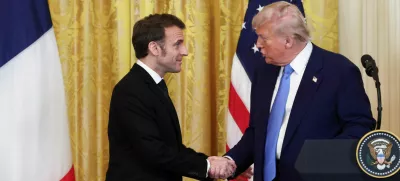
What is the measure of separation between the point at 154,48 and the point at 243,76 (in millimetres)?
794

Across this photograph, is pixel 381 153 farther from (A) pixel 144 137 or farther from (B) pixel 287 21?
(A) pixel 144 137

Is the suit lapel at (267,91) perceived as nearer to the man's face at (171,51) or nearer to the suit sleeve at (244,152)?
the suit sleeve at (244,152)

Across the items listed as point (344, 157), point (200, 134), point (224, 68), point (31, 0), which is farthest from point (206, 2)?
point (344, 157)

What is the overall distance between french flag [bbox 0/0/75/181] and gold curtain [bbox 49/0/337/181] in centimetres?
19

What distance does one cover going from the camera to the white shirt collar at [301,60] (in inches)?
100

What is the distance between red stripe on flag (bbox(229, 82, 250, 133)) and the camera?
3508 millimetres

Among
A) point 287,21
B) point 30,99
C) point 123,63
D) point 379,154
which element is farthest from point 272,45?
point 30,99

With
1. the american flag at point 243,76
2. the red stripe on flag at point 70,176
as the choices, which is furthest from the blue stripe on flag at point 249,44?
the red stripe on flag at point 70,176

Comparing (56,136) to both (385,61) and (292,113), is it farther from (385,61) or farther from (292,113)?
(385,61)

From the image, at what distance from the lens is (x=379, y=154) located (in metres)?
1.42

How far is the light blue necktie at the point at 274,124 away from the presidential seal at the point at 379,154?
1064 millimetres

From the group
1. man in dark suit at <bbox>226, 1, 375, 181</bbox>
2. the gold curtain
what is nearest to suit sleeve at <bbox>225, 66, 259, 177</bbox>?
man in dark suit at <bbox>226, 1, 375, 181</bbox>

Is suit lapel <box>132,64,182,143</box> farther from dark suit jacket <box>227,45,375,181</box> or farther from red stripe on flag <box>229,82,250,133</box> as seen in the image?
red stripe on flag <box>229,82,250,133</box>

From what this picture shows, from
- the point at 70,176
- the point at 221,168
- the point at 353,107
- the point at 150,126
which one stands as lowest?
the point at 70,176
